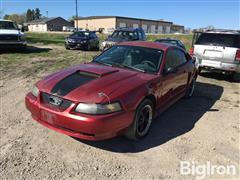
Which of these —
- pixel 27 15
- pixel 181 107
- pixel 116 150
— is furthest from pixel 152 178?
pixel 27 15

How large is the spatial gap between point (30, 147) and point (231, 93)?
623cm

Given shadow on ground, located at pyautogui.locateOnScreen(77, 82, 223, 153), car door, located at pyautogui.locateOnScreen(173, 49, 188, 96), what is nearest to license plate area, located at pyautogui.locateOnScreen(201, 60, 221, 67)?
shadow on ground, located at pyautogui.locateOnScreen(77, 82, 223, 153)

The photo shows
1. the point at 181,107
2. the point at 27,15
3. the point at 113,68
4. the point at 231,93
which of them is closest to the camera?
the point at 113,68

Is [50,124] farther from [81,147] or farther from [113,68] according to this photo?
[113,68]

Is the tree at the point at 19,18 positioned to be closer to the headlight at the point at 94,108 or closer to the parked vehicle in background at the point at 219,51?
the parked vehicle in background at the point at 219,51

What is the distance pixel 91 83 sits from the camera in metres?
4.07

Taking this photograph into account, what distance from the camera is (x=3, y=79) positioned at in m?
8.22

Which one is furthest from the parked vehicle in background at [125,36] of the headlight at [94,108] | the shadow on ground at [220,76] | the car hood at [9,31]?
the headlight at [94,108]

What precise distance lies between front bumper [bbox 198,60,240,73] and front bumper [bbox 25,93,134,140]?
254 inches

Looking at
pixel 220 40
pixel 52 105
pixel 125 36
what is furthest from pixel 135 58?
pixel 125 36

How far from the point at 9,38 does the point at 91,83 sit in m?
12.3

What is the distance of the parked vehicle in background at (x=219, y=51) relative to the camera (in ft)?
30.1

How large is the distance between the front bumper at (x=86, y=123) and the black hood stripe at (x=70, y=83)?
29 centimetres

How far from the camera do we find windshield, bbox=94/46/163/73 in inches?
194
